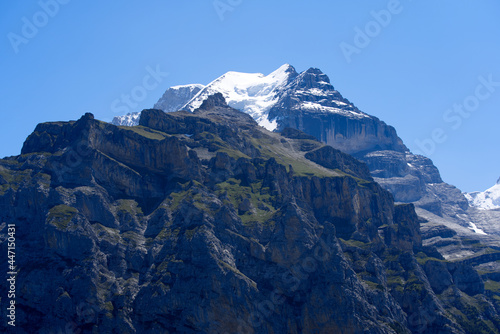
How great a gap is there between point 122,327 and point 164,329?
12200mm

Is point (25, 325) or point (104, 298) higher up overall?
point (104, 298)

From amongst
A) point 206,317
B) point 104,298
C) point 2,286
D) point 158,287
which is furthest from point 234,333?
point 2,286

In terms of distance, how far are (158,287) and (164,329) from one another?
13.3 meters

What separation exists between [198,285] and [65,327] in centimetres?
3972

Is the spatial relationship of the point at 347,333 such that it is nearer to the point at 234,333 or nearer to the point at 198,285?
the point at 234,333

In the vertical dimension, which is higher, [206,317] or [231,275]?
[231,275]

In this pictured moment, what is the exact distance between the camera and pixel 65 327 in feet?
626

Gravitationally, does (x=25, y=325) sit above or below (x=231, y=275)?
below

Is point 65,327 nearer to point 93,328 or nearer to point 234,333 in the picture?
point 93,328

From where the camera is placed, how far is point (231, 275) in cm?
19950

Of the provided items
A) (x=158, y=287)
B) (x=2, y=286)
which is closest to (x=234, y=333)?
(x=158, y=287)

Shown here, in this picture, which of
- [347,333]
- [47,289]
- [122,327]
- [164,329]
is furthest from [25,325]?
[347,333]

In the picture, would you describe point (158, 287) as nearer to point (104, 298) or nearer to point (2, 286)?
point (104, 298)

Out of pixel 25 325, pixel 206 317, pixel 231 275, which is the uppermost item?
pixel 231 275
